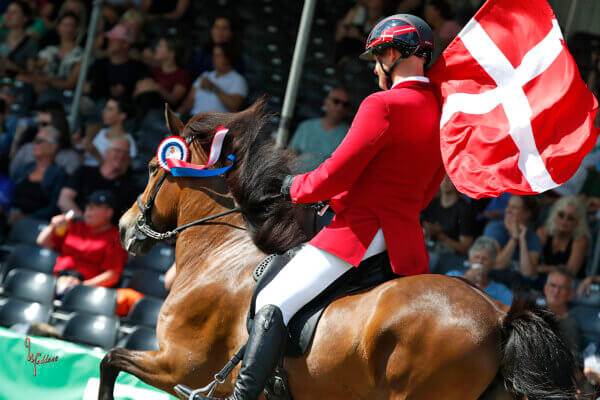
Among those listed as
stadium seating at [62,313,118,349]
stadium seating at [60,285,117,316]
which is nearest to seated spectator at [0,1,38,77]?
stadium seating at [60,285,117,316]

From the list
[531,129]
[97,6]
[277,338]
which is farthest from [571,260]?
[97,6]

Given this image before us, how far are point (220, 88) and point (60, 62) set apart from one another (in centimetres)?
354

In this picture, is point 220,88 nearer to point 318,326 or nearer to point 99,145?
point 99,145

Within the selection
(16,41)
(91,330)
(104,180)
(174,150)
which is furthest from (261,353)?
(16,41)

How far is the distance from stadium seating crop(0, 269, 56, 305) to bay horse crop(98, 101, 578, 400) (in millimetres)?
2960

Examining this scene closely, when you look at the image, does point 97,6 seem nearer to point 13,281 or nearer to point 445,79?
point 13,281

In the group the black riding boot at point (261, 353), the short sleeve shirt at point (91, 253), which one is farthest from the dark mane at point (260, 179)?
the short sleeve shirt at point (91, 253)

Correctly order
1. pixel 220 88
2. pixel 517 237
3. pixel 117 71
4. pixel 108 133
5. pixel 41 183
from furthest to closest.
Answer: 1. pixel 117 71
2. pixel 108 133
3. pixel 220 88
4. pixel 41 183
5. pixel 517 237

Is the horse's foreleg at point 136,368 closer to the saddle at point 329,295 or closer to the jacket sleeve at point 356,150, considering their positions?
the saddle at point 329,295

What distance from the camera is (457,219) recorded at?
7.21 m

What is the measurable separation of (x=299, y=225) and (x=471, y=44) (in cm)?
140

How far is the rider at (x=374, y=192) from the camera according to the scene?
346cm

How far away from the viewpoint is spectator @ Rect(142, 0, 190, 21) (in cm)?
1202

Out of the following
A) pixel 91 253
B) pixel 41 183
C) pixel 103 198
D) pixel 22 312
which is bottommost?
pixel 22 312
